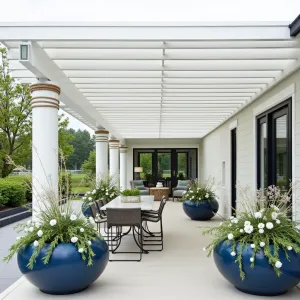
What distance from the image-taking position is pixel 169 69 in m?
5.71

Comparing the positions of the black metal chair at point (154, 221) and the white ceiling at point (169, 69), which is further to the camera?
the black metal chair at point (154, 221)

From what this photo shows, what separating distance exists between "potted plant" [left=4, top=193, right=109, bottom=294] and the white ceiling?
2069mm

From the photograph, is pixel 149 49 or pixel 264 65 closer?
pixel 149 49

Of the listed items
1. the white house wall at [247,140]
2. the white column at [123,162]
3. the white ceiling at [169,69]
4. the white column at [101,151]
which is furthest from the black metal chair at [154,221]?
the white column at [123,162]

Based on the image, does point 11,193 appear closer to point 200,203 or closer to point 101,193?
point 101,193

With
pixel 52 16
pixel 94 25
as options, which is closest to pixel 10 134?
pixel 52 16

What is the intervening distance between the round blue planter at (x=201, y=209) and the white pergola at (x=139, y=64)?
266 centimetres

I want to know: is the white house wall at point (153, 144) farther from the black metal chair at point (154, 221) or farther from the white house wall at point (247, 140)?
the black metal chair at point (154, 221)

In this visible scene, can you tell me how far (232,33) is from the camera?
14.4ft

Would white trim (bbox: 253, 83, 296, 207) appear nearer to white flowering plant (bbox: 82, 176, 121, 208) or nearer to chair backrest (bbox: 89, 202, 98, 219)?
chair backrest (bbox: 89, 202, 98, 219)

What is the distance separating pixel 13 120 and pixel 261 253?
13.7 metres

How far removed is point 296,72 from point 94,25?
9.08 feet

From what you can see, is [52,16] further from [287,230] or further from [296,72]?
[287,230]

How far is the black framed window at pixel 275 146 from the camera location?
5.66 metres
